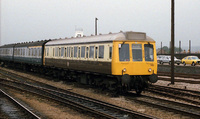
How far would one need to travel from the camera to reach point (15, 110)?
11.1m

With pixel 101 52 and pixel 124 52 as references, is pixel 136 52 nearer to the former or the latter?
pixel 124 52

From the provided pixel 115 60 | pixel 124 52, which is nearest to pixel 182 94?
pixel 124 52

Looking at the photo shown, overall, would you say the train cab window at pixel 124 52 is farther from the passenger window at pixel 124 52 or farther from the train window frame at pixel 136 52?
the train window frame at pixel 136 52

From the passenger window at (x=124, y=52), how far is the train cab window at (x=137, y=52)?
342mm

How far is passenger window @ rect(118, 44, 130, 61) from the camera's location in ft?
45.3

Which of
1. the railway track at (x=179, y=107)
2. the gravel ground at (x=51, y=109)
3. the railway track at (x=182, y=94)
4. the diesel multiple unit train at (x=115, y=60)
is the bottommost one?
the gravel ground at (x=51, y=109)

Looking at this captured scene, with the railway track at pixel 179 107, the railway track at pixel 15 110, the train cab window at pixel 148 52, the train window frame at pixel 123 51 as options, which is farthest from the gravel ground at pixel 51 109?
the train cab window at pixel 148 52

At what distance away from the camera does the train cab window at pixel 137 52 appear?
1409cm

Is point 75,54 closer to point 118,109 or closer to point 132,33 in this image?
point 132,33

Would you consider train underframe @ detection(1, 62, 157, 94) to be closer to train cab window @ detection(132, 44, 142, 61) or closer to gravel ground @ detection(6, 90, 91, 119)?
train cab window @ detection(132, 44, 142, 61)

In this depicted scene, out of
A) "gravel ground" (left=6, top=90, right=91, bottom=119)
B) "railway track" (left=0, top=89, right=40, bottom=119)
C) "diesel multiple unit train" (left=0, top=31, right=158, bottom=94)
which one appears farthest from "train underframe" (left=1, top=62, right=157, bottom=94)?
"railway track" (left=0, top=89, right=40, bottom=119)

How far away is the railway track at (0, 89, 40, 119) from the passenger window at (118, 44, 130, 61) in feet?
17.3

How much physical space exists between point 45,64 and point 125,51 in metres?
12.7

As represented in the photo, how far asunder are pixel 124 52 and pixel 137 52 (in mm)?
754
